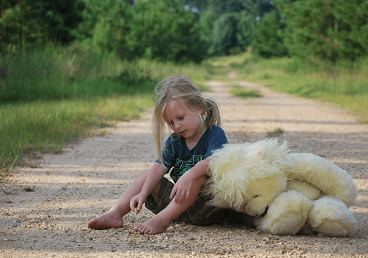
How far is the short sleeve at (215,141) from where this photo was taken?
2.71m

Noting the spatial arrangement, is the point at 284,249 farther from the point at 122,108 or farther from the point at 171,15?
the point at 171,15

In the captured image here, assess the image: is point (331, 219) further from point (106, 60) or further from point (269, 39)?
point (269, 39)

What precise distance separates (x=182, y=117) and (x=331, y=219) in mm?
1088

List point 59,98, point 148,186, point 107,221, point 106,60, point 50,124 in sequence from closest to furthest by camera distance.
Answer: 1. point 107,221
2. point 148,186
3. point 50,124
4. point 59,98
5. point 106,60

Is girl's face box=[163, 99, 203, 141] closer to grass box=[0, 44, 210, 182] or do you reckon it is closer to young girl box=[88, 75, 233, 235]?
young girl box=[88, 75, 233, 235]

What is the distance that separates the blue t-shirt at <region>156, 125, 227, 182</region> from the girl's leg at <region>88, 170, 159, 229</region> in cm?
20

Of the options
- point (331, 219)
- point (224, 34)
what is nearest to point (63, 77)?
point (331, 219)

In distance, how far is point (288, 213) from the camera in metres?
2.40

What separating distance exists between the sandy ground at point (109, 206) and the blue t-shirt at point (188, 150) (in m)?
0.41

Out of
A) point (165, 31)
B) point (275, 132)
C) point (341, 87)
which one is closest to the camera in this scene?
point (275, 132)

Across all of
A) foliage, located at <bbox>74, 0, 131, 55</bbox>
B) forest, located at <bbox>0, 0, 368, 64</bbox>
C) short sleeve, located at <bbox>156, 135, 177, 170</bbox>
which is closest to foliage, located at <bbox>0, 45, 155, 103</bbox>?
forest, located at <bbox>0, 0, 368, 64</bbox>

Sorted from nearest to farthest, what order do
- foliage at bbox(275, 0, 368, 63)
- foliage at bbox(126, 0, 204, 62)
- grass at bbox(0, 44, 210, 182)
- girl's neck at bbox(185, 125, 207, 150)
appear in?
girl's neck at bbox(185, 125, 207, 150) → grass at bbox(0, 44, 210, 182) → foliage at bbox(275, 0, 368, 63) → foliage at bbox(126, 0, 204, 62)

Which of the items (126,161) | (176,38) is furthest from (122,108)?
(176,38)

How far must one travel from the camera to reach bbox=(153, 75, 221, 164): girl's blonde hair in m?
2.73
